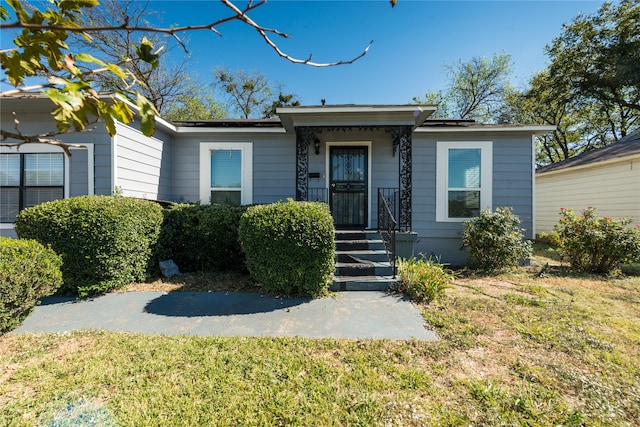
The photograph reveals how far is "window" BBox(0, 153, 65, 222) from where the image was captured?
5.20m

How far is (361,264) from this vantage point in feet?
14.9

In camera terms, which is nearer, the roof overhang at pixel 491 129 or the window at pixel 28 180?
the window at pixel 28 180

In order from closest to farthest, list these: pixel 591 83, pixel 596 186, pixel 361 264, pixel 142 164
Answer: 1. pixel 361 264
2. pixel 142 164
3. pixel 596 186
4. pixel 591 83

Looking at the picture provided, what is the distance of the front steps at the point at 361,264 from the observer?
4195 millimetres

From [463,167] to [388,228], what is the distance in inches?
112

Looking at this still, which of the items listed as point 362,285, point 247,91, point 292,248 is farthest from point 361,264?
point 247,91

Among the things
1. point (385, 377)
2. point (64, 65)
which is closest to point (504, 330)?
point (385, 377)

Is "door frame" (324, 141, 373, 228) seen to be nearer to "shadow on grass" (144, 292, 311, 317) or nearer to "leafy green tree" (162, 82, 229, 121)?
"shadow on grass" (144, 292, 311, 317)

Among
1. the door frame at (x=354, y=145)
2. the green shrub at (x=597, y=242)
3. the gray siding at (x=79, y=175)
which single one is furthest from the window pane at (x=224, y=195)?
the green shrub at (x=597, y=242)

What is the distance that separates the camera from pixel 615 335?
2.93 metres

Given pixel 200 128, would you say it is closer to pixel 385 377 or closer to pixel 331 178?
pixel 331 178

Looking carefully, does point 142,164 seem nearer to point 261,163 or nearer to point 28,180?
point 28,180

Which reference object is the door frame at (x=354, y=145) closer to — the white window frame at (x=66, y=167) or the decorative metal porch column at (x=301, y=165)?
the decorative metal porch column at (x=301, y=165)

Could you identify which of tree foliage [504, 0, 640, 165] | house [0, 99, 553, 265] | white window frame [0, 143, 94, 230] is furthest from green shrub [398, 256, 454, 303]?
tree foliage [504, 0, 640, 165]
